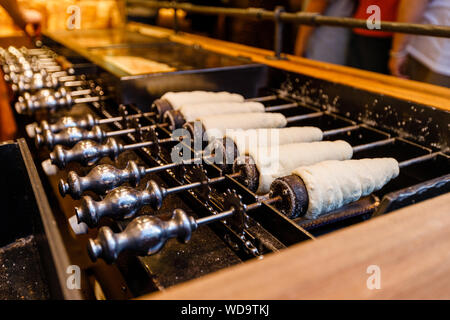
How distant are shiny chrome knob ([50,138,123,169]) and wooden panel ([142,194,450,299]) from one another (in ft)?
2.22

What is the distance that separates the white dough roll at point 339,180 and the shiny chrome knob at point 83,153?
546 millimetres

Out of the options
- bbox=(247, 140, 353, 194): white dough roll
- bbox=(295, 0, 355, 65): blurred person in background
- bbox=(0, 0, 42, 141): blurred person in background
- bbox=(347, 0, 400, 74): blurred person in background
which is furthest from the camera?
bbox=(295, 0, 355, 65): blurred person in background

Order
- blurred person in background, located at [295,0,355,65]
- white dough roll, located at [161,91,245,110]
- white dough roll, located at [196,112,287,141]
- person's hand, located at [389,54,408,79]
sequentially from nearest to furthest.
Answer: white dough roll, located at [196,112,287,141], white dough roll, located at [161,91,245,110], person's hand, located at [389,54,408,79], blurred person in background, located at [295,0,355,65]

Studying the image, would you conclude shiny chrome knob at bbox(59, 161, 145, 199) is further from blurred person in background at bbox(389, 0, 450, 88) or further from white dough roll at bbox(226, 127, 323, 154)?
blurred person in background at bbox(389, 0, 450, 88)

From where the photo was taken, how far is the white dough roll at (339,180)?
95 cm

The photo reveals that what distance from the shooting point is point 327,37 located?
3.60 meters

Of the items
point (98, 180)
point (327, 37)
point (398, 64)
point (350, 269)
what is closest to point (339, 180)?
point (350, 269)

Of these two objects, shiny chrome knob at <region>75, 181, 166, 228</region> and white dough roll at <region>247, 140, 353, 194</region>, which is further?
white dough roll at <region>247, 140, 353, 194</region>

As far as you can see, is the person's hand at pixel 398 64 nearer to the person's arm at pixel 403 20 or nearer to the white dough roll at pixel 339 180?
the person's arm at pixel 403 20

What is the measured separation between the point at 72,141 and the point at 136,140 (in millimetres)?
224

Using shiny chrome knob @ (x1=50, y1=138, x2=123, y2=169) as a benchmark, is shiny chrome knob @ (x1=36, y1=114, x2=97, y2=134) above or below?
above

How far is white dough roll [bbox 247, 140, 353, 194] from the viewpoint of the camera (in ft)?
3.47

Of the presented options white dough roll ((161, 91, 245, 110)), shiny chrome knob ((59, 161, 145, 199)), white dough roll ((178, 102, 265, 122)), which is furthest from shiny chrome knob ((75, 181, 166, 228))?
white dough roll ((161, 91, 245, 110))
